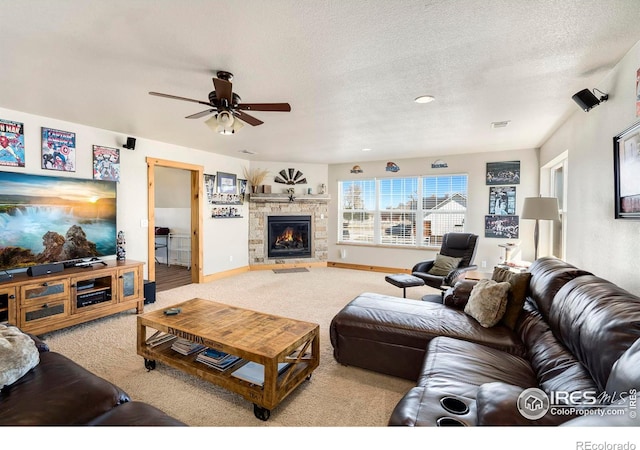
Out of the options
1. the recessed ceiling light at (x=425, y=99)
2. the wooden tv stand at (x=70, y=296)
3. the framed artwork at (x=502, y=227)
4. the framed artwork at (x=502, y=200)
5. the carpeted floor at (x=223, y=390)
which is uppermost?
the recessed ceiling light at (x=425, y=99)

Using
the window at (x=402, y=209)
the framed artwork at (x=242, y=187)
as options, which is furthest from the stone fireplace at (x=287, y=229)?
the window at (x=402, y=209)

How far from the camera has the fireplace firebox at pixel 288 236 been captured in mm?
6488

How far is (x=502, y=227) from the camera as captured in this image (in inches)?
206

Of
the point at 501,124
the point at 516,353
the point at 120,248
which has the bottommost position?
the point at 516,353

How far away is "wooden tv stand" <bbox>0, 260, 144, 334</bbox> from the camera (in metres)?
2.67

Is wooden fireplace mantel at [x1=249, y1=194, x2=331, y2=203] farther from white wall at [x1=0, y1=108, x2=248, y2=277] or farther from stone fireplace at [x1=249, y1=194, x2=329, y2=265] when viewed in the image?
white wall at [x1=0, y1=108, x2=248, y2=277]

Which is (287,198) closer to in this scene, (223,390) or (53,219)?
(53,219)

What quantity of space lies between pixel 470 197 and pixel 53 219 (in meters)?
6.28

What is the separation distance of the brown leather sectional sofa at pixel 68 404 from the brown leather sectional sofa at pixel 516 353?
1087mm

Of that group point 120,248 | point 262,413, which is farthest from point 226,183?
point 262,413

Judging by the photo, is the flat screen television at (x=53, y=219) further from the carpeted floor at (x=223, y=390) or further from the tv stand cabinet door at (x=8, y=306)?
the carpeted floor at (x=223, y=390)

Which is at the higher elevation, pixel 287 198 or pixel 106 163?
pixel 106 163

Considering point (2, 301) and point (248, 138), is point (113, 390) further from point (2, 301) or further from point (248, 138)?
point (248, 138)
